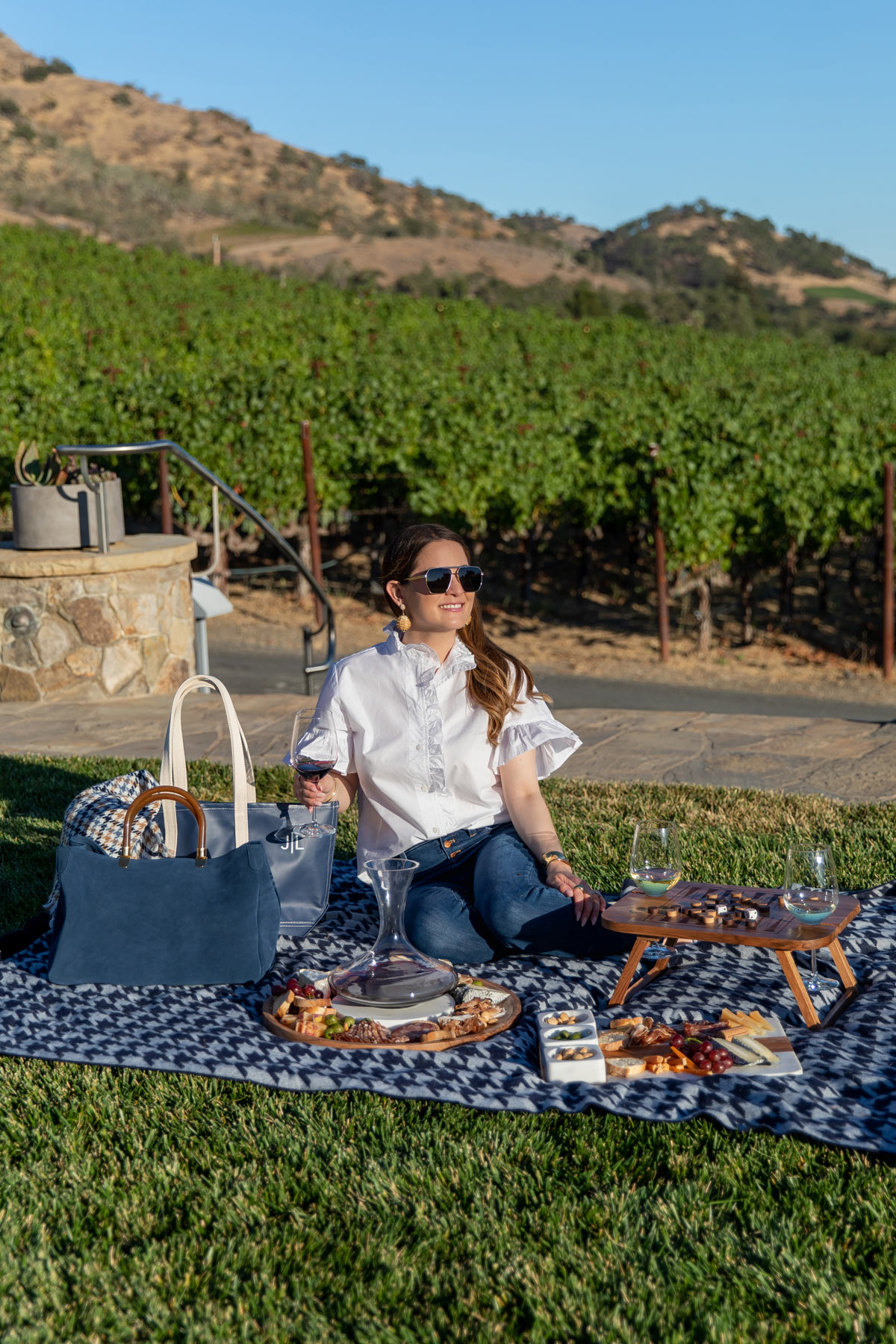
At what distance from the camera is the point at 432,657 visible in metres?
3.39

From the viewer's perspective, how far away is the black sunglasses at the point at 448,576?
3.25 m

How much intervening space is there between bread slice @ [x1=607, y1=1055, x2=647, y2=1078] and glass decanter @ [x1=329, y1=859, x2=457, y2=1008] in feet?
1.52

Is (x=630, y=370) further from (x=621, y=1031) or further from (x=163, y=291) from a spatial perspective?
(x=621, y=1031)

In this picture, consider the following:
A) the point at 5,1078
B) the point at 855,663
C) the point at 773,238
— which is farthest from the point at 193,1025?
the point at 773,238

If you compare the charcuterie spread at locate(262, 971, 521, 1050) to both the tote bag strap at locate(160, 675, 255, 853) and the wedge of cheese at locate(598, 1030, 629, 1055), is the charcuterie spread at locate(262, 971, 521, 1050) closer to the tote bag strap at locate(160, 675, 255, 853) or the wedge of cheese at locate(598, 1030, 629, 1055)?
the wedge of cheese at locate(598, 1030, 629, 1055)

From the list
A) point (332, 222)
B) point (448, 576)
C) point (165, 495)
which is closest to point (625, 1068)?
point (448, 576)

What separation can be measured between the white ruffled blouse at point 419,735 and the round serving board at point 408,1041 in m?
0.58

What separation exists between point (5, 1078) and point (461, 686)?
4.86 ft

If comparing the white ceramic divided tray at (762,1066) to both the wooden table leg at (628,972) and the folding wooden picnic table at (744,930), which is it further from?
the wooden table leg at (628,972)

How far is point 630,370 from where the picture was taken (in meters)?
17.9

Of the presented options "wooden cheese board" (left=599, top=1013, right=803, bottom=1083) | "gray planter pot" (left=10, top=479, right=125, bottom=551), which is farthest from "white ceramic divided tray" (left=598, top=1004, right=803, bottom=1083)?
"gray planter pot" (left=10, top=479, right=125, bottom=551)

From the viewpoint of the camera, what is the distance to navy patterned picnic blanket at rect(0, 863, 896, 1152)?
8.42 ft

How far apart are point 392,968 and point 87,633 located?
14.9ft

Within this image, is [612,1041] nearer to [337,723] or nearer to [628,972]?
[628,972]
